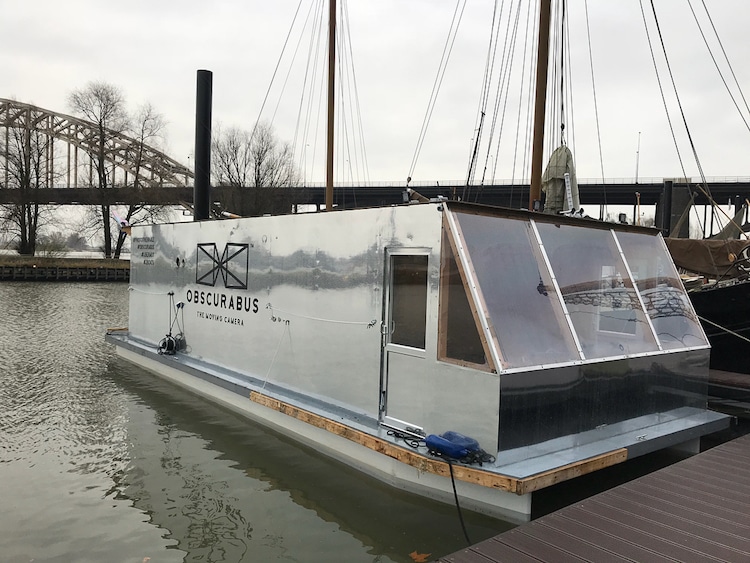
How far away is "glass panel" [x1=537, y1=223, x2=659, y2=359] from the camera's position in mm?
5922

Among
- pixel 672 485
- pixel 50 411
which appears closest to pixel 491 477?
pixel 672 485

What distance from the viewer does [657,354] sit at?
6359mm

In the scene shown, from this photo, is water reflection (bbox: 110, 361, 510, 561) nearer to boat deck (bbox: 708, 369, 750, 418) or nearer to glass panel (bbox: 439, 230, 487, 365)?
glass panel (bbox: 439, 230, 487, 365)

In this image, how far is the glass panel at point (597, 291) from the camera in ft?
19.4

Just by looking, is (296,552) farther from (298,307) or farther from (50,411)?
(50,411)

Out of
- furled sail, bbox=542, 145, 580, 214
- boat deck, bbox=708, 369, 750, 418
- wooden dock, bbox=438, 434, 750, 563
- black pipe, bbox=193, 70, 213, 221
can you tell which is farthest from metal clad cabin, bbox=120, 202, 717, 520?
black pipe, bbox=193, 70, 213, 221

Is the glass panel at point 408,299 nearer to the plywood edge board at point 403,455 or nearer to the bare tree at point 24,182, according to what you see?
the plywood edge board at point 403,455

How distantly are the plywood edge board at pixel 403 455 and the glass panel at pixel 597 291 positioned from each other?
5.81 ft

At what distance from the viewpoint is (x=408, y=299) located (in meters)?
5.84

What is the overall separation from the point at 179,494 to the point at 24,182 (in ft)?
146

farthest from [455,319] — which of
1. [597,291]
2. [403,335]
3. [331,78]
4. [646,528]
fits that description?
[331,78]

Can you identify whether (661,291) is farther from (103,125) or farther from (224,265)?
(103,125)

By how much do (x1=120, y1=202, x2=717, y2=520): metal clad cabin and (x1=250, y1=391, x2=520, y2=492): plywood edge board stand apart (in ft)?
0.49

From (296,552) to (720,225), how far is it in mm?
11937
